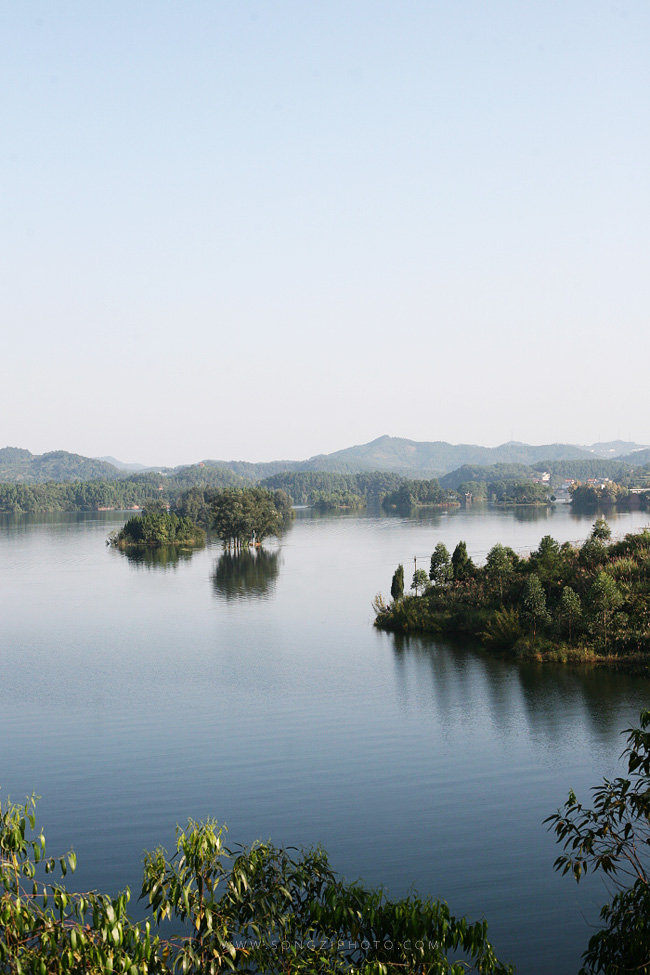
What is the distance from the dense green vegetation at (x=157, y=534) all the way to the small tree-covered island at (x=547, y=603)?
48854 millimetres

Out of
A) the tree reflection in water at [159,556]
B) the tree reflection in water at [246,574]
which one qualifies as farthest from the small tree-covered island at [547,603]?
the tree reflection in water at [159,556]

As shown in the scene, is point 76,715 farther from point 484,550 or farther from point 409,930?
point 484,550

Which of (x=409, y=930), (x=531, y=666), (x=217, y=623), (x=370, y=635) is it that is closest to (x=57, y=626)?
(x=217, y=623)

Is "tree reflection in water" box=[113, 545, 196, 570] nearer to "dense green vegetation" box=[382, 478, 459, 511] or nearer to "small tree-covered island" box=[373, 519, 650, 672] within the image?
"small tree-covered island" box=[373, 519, 650, 672]

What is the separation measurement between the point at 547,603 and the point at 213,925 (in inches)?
1072

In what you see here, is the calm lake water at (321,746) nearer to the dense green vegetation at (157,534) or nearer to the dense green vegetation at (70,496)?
the dense green vegetation at (157,534)

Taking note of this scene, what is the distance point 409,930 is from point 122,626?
34.0 m

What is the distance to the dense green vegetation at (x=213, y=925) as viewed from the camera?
5.72 metres

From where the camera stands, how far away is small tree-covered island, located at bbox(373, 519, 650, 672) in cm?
2895

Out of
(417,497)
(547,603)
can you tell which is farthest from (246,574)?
(417,497)

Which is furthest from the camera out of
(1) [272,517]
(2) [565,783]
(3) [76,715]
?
(1) [272,517]

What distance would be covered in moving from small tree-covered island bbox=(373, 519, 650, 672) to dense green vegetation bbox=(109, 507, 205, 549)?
48854 mm

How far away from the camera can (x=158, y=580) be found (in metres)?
57.1

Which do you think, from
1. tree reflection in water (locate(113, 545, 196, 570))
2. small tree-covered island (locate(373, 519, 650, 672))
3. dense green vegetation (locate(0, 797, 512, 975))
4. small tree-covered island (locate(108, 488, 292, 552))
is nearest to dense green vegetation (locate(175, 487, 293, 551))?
small tree-covered island (locate(108, 488, 292, 552))
